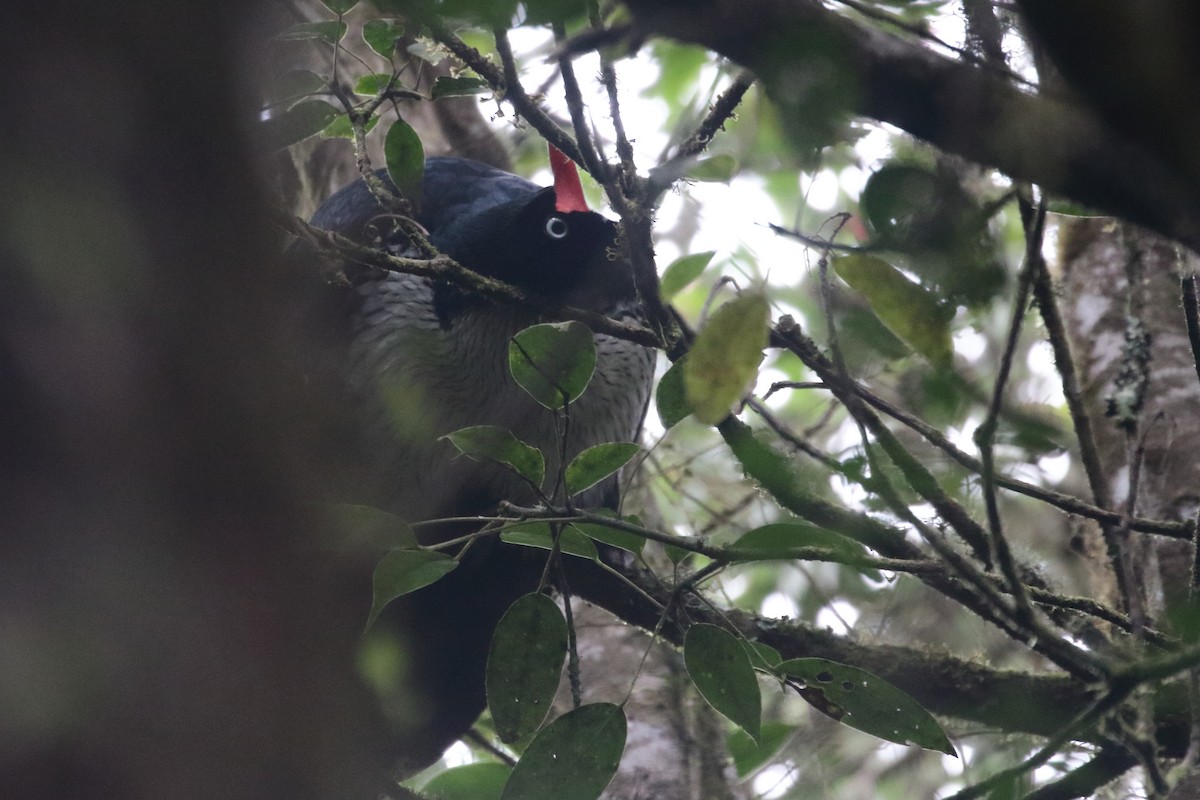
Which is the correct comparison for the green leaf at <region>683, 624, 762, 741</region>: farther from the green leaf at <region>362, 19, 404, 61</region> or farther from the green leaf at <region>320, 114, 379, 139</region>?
the green leaf at <region>320, 114, 379, 139</region>

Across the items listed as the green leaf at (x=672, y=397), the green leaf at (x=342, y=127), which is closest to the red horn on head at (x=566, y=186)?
the green leaf at (x=342, y=127)

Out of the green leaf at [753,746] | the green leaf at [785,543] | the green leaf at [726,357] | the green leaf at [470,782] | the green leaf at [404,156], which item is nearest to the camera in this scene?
the green leaf at [726,357]

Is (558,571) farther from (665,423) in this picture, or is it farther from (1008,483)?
(1008,483)

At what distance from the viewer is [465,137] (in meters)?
4.16

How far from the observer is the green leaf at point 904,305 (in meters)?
1.17

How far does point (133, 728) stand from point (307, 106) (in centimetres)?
118

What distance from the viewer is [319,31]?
1.90m

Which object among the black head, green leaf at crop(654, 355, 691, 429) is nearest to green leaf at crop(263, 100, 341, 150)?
the black head

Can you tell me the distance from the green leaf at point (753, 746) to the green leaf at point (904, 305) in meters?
1.69

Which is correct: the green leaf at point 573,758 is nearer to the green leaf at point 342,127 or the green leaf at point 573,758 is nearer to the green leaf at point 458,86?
the green leaf at point 458,86

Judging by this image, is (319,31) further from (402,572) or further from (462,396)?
(402,572)

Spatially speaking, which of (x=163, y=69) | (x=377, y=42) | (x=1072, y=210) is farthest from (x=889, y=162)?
(x=377, y=42)

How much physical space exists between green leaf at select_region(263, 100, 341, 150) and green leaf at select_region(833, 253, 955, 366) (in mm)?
1212

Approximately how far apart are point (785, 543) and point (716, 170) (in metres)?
0.63
